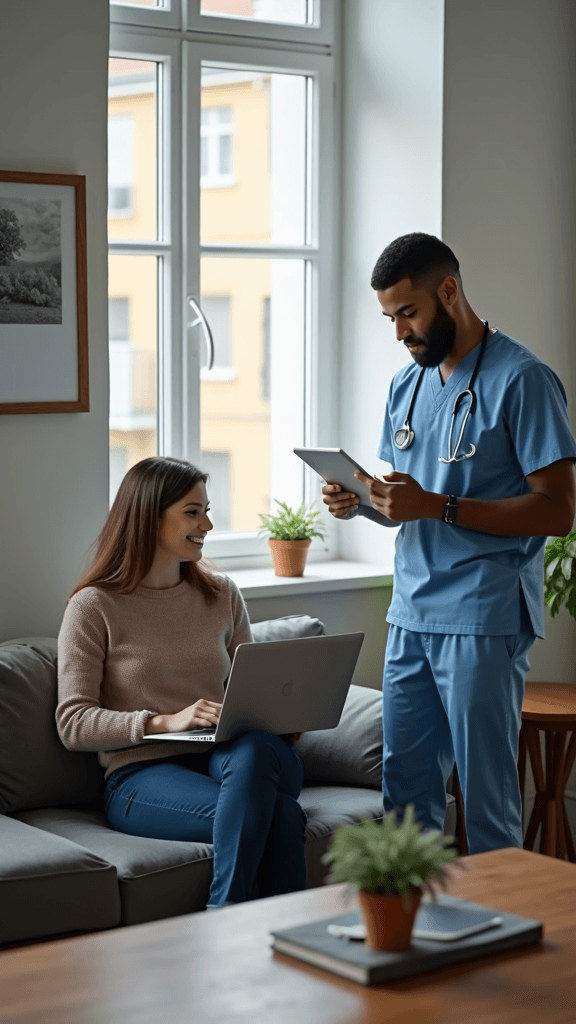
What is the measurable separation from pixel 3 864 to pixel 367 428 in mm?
1947

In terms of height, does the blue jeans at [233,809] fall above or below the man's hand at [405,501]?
below

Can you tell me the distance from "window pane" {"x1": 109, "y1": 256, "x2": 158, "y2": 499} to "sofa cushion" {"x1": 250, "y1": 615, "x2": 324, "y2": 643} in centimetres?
A: 62

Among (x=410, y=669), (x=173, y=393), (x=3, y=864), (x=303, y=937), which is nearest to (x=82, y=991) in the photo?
(x=303, y=937)

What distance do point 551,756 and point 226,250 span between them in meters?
1.69

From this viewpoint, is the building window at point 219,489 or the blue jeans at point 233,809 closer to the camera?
the blue jeans at point 233,809

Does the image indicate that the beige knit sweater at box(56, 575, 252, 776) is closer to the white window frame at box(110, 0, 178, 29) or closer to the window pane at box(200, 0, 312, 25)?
the white window frame at box(110, 0, 178, 29)

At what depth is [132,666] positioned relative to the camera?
291 cm

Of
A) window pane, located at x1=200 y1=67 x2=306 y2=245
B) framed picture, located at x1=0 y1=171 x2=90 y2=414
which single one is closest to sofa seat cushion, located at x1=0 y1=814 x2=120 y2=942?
framed picture, located at x1=0 y1=171 x2=90 y2=414

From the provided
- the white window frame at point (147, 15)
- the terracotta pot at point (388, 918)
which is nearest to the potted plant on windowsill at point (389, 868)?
the terracotta pot at point (388, 918)

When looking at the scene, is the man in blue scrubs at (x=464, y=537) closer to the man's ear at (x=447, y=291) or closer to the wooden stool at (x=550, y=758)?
the man's ear at (x=447, y=291)

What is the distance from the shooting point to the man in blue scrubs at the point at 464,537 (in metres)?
2.62

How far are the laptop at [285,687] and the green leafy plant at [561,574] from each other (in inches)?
42.7

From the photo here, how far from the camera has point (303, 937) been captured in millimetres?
1703

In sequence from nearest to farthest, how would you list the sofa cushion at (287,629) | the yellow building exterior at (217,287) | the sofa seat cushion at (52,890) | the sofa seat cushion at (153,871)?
the sofa seat cushion at (52,890) → the sofa seat cushion at (153,871) → the sofa cushion at (287,629) → the yellow building exterior at (217,287)
